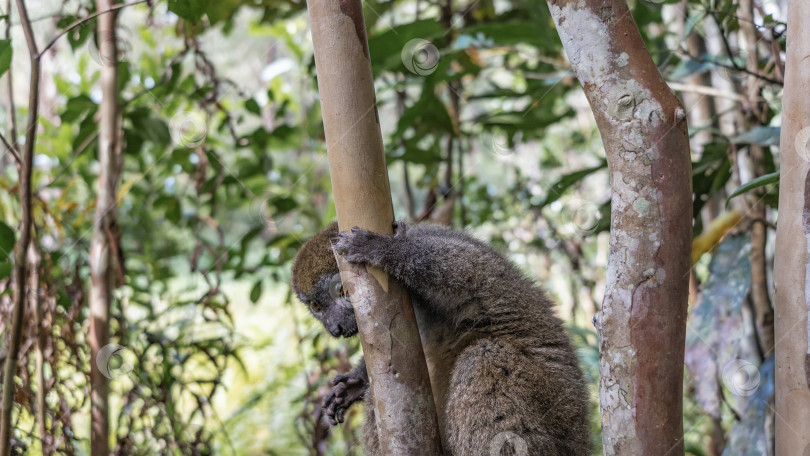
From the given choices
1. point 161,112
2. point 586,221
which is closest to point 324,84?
point 586,221

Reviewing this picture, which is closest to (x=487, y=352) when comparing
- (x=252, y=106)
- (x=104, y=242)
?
(x=104, y=242)

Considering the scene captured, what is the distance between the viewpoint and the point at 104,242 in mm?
3635

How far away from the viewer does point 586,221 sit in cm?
404

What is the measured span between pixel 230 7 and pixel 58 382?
2687mm

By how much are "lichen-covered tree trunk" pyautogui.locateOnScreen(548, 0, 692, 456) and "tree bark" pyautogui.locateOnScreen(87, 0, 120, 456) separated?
8.16ft

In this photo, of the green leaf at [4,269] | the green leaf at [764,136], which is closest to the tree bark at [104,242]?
the green leaf at [4,269]

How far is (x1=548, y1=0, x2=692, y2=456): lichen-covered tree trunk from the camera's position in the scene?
1887 millimetres

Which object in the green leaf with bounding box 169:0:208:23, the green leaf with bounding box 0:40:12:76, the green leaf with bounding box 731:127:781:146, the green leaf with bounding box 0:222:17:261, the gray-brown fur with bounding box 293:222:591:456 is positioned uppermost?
the green leaf with bounding box 169:0:208:23

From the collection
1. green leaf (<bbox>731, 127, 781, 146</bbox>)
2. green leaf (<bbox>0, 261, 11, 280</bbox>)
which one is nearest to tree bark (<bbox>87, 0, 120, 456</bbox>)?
green leaf (<bbox>0, 261, 11, 280</bbox>)

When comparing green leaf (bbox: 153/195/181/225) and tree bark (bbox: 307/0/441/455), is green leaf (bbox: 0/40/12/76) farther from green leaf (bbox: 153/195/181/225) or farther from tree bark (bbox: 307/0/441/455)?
green leaf (bbox: 153/195/181/225)

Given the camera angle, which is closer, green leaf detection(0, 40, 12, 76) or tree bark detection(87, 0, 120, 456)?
green leaf detection(0, 40, 12, 76)

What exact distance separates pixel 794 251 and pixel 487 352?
4.07ft

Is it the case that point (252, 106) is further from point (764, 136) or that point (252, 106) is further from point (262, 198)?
point (764, 136)

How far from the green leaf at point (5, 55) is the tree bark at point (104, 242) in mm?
723
